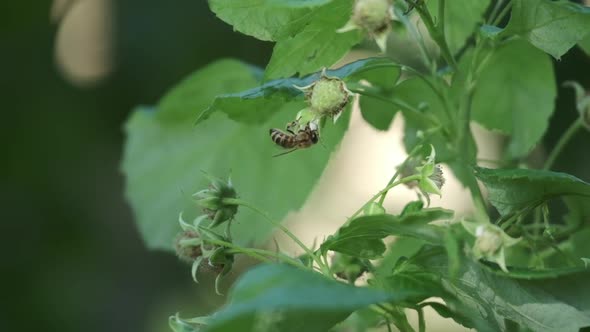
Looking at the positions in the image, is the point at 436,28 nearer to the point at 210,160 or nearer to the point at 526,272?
the point at 526,272

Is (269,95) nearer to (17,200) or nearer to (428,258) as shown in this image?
(428,258)

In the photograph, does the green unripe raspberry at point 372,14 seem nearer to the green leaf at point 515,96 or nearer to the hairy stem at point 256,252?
the hairy stem at point 256,252

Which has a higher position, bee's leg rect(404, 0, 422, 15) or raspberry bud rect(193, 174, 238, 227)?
bee's leg rect(404, 0, 422, 15)

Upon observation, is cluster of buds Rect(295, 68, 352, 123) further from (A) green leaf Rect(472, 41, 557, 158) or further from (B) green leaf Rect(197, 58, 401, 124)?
(A) green leaf Rect(472, 41, 557, 158)

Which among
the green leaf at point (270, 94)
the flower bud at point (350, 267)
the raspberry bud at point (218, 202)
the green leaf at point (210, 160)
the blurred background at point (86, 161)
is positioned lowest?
the blurred background at point (86, 161)

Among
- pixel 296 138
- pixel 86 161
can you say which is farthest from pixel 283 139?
pixel 86 161

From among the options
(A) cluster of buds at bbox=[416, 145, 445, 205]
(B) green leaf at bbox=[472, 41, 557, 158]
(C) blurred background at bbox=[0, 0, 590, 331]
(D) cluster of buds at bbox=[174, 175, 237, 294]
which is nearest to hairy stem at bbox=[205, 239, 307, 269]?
(D) cluster of buds at bbox=[174, 175, 237, 294]

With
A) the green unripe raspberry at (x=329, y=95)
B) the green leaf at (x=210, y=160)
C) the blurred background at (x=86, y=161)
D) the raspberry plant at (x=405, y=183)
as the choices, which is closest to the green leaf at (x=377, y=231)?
the raspberry plant at (x=405, y=183)
